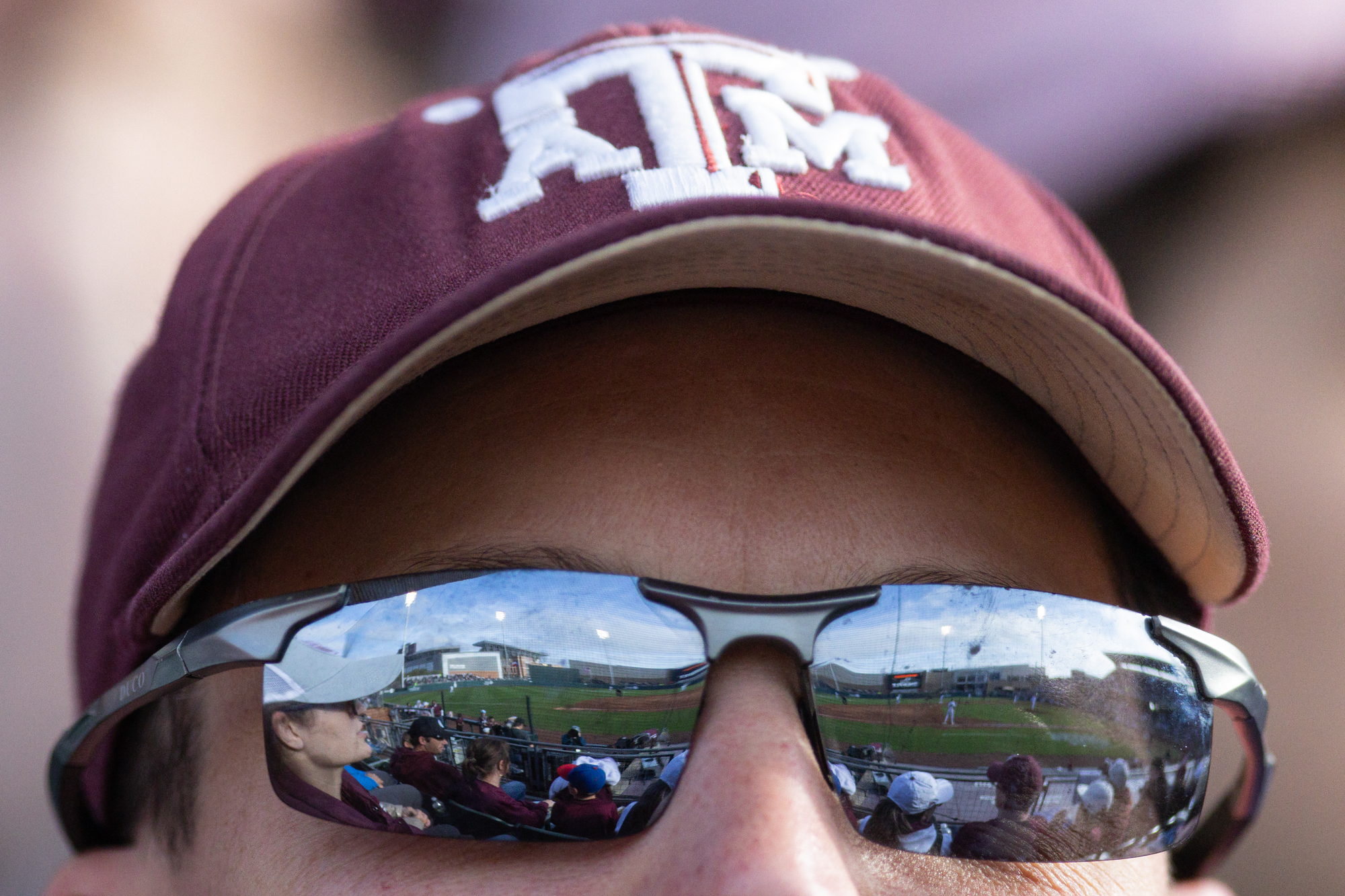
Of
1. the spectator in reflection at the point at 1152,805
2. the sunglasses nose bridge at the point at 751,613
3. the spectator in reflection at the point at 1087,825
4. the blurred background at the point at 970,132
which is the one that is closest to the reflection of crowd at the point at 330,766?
the sunglasses nose bridge at the point at 751,613

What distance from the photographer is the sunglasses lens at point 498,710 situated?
1.00 m

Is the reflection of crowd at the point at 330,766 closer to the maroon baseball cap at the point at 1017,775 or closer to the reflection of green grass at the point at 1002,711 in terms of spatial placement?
the reflection of green grass at the point at 1002,711

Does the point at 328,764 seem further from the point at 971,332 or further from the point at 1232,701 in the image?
the point at 1232,701

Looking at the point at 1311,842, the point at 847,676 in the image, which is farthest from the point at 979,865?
the point at 1311,842

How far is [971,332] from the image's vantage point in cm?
116

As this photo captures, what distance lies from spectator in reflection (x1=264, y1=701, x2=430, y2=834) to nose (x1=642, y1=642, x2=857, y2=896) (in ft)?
0.87

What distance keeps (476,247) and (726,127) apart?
320mm

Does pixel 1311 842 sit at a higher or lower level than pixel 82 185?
lower

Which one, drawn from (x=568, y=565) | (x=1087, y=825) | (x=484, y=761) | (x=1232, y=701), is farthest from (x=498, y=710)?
(x=1232, y=701)

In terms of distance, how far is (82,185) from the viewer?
2.54m

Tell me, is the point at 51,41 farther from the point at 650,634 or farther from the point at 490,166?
the point at 650,634

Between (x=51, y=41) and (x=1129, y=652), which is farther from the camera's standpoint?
(x=51, y=41)

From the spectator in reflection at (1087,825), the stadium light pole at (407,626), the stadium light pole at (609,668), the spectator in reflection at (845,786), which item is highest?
the stadium light pole at (407,626)

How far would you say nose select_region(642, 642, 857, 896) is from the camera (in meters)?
0.94
